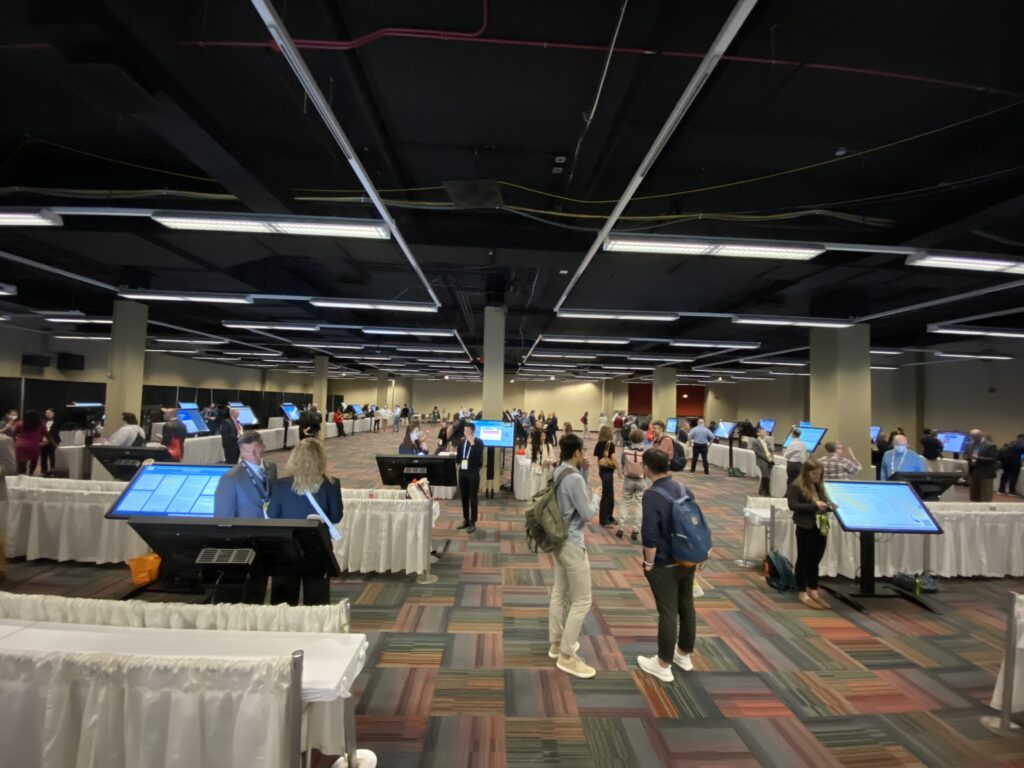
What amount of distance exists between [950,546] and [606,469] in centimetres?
354

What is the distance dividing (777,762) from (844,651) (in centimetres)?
154

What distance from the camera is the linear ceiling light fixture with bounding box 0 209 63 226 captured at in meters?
4.20

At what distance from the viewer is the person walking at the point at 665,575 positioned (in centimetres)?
282

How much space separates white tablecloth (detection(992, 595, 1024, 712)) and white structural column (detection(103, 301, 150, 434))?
11397mm

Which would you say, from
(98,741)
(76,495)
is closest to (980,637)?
(98,741)

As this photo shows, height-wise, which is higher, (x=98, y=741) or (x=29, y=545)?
(x=98, y=741)

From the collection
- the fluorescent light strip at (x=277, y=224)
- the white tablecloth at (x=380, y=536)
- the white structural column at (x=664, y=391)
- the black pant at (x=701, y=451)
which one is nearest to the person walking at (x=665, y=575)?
the white tablecloth at (x=380, y=536)

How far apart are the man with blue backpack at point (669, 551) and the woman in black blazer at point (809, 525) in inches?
68.8

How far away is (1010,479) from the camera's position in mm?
10406

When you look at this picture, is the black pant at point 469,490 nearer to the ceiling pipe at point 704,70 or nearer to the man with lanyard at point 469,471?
the man with lanyard at point 469,471

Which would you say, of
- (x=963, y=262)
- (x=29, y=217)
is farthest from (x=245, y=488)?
(x=963, y=262)

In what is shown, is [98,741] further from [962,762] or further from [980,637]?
[980,637]

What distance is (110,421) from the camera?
29.3ft

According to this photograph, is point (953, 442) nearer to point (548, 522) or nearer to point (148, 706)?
point (548, 522)
